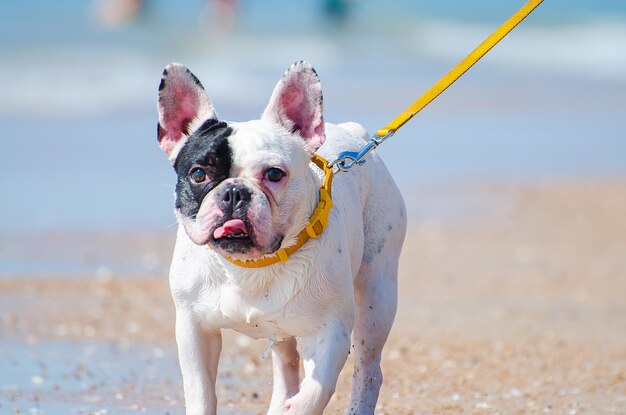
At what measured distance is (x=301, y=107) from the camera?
4453 mm

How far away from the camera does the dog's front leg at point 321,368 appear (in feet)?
13.9

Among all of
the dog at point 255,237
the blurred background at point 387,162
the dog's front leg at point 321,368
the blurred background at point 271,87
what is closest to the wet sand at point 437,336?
the blurred background at point 387,162

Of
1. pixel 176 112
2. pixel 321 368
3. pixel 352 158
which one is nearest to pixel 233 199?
pixel 176 112

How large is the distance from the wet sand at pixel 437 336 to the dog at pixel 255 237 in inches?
54.2

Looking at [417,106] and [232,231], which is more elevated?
[417,106]

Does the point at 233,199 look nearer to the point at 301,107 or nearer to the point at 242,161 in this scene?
the point at 242,161

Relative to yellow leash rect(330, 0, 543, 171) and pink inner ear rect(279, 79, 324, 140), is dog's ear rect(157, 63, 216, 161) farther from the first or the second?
yellow leash rect(330, 0, 543, 171)

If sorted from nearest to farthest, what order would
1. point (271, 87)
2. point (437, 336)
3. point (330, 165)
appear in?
point (330, 165)
point (437, 336)
point (271, 87)

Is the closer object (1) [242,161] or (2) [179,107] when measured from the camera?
(1) [242,161]

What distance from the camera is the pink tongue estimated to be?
404cm

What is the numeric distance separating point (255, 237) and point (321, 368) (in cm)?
56

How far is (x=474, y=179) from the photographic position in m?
13.8

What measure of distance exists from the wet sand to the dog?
4.51ft

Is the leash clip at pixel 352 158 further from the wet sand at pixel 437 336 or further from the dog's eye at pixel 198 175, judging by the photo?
the wet sand at pixel 437 336
